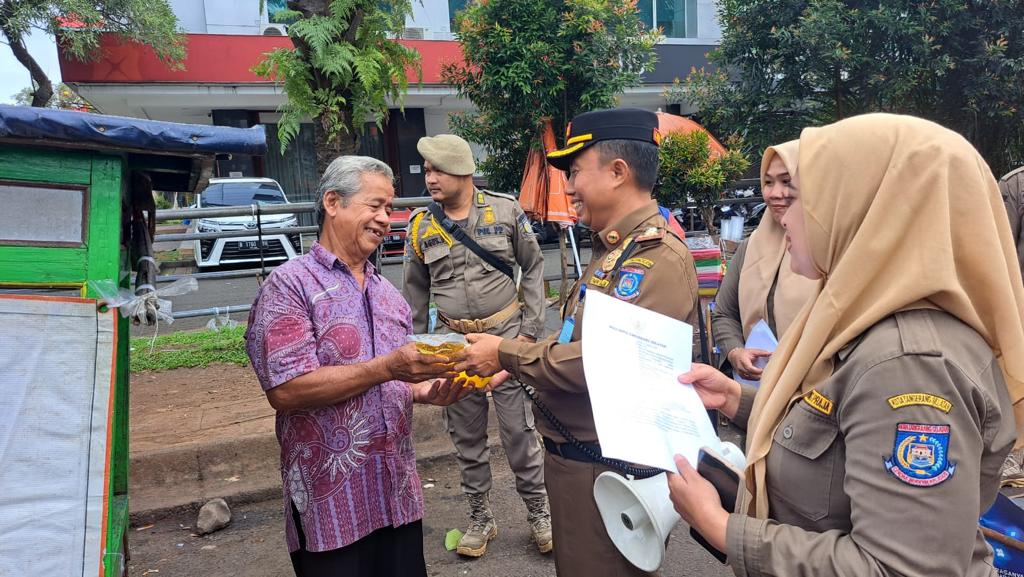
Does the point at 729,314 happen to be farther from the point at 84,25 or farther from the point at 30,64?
the point at 30,64

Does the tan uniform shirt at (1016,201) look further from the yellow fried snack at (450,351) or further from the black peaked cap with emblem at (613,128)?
the yellow fried snack at (450,351)

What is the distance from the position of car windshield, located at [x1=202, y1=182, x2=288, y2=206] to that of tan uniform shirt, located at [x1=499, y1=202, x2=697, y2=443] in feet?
32.8

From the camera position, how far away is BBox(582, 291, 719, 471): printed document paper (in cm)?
128

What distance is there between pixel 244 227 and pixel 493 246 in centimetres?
446

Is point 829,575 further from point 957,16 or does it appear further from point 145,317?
point 957,16

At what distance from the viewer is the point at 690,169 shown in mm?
5641

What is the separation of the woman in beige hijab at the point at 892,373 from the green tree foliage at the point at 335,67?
4.13 metres

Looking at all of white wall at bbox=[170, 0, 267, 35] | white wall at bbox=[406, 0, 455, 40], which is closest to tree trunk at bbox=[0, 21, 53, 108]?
white wall at bbox=[170, 0, 267, 35]

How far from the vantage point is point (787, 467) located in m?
1.18

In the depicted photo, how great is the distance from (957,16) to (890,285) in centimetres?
654

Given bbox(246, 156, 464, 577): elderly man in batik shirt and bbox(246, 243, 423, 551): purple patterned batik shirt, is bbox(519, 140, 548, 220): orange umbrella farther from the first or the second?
bbox(246, 243, 423, 551): purple patterned batik shirt

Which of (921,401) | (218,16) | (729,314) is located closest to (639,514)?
(921,401)

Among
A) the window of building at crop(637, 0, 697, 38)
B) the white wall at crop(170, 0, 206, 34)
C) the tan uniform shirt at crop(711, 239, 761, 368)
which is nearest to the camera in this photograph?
the tan uniform shirt at crop(711, 239, 761, 368)

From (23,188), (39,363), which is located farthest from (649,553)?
(23,188)
